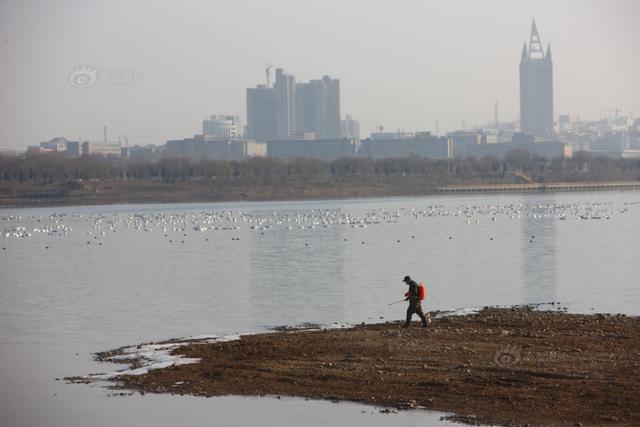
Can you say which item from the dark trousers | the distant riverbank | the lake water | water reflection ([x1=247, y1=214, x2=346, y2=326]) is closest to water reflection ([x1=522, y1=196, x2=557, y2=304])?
the lake water

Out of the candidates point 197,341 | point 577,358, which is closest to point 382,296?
point 197,341

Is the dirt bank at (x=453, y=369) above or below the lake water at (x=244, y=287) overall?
above

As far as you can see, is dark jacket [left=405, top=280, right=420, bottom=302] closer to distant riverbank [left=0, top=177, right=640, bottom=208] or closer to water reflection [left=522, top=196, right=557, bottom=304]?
water reflection [left=522, top=196, right=557, bottom=304]

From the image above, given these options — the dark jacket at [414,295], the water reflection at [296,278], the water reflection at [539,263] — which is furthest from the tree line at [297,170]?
the dark jacket at [414,295]

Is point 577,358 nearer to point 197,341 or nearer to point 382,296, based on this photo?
point 197,341

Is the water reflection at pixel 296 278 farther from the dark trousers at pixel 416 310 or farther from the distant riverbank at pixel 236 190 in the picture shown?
the distant riverbank at pixel 236 190

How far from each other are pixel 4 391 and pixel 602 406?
29.3 ft

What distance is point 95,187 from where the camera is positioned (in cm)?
12325

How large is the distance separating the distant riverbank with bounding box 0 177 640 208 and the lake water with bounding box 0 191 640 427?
59129mm

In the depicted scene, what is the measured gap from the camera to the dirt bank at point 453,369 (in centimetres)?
1445

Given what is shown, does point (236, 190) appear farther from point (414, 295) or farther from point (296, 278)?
point (414, 295)

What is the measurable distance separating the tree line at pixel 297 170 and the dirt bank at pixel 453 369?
369ft

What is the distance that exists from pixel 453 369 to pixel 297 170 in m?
126

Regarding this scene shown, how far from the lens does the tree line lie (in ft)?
442
